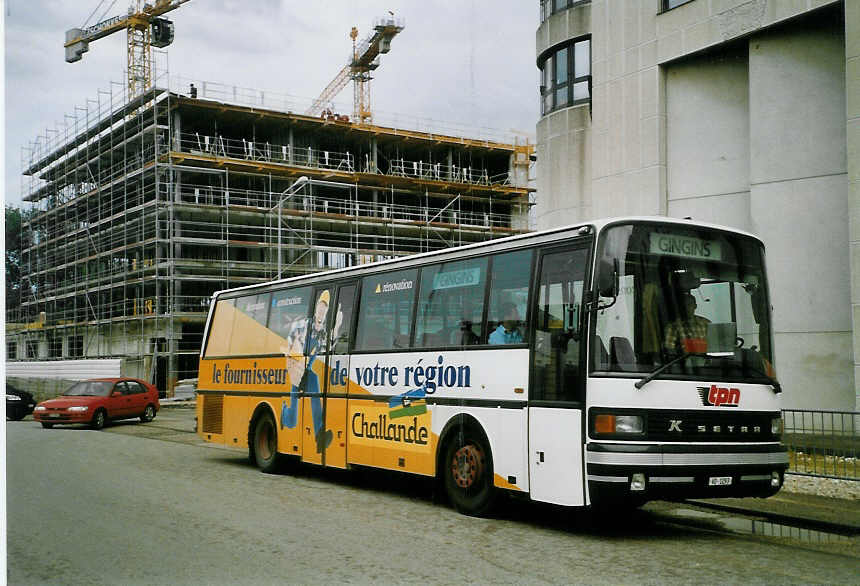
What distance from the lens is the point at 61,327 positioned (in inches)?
1460

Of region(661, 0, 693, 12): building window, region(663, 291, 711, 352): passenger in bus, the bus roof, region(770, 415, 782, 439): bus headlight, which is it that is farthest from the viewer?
region(661, 0, 693, 12): building window

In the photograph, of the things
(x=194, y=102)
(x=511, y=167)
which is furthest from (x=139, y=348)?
(x=511, y=167)

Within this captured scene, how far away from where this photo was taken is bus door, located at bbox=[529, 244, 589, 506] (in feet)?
29.5

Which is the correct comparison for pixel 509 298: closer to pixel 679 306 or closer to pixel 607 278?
pixel 607 278

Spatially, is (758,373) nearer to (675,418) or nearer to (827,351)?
(675,418)

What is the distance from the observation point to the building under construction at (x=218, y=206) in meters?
38.2

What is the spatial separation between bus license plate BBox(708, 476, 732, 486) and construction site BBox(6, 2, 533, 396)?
21.8m

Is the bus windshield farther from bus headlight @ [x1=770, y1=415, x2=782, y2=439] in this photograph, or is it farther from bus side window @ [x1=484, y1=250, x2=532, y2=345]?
bus side window @ [x1=484, y1=250, x2=532, y2=345]

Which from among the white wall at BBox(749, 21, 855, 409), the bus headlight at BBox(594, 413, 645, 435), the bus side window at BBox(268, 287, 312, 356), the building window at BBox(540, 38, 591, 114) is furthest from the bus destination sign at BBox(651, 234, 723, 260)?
the building window at BBox(540, 38, 591, 114)

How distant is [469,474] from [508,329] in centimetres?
178

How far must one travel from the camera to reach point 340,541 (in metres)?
8.57

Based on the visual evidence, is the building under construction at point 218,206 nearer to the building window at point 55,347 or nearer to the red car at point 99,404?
the building window at point 55,347

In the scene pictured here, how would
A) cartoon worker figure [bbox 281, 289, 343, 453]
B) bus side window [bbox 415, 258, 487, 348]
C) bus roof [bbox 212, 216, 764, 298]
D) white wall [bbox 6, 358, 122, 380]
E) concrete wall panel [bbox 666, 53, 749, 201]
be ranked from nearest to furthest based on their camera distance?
bus roof [bbox 212, 216, 764, 298] < bus side window [bbox 415, 258, 487, 348] < cartoon worker figure [bbox 281, 289, 343, 453] < concrete wall panel [bbox 666, 53, 749, 201] < white wall [bbox 6, 358, 122, 380]

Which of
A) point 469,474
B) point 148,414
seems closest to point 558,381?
point 469,474
